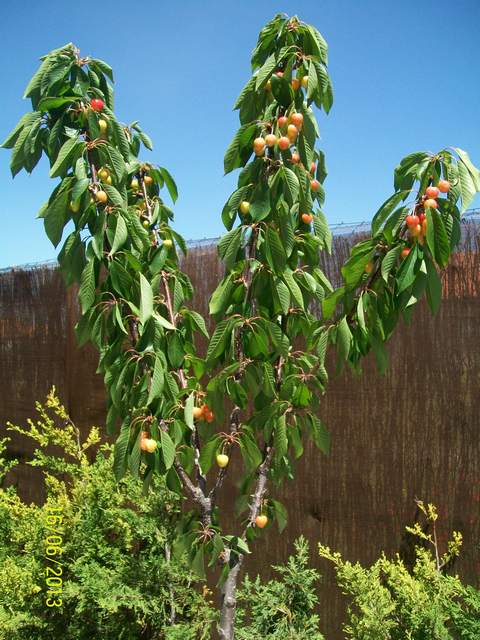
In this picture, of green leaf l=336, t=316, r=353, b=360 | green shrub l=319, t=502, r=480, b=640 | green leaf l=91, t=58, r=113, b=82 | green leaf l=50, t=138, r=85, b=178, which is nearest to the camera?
green leaf l=336, t=316, r=353, b=360

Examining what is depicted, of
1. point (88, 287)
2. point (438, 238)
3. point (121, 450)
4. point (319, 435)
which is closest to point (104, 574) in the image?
point (121, 450)

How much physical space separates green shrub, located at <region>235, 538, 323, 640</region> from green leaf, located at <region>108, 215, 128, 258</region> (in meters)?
1.31

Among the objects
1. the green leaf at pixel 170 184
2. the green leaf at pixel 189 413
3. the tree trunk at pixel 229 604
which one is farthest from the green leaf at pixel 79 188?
the tree trunk at pixel 229 604

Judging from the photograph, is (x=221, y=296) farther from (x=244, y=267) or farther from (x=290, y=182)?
(x=290, y=182)

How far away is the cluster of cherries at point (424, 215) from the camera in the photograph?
3.95 feet

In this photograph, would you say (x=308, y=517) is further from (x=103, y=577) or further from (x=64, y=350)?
(x=64, y=350)

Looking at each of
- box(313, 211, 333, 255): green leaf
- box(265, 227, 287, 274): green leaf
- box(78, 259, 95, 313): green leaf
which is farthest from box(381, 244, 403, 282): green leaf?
box(78, 259, 95, 313): green leaf

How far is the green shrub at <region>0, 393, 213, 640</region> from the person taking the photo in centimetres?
228

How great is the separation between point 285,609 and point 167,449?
105cm

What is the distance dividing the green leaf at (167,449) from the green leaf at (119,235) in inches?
17.4

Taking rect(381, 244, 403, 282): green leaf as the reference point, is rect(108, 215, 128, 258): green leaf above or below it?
above

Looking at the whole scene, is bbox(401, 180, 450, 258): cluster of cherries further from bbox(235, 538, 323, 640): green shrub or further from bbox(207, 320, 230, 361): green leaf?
bbox(235, 538, 323, 640): green shrub

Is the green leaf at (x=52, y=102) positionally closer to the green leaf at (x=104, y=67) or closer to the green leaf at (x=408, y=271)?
the green leaf at (x=104, y=67)

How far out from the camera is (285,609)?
2.04 m
